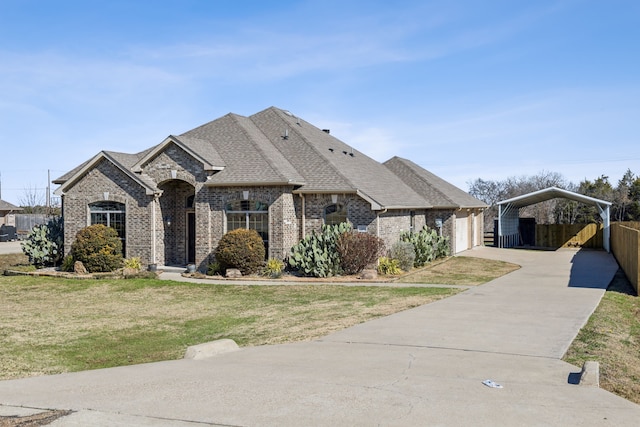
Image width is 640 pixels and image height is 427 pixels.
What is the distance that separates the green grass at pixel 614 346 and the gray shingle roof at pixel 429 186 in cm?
1543

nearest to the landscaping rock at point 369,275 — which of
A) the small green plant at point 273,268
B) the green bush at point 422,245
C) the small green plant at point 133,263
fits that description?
the small green plant at point 273,268

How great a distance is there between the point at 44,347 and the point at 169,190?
46.2ft

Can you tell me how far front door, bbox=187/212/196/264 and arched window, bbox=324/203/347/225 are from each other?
5965 mm

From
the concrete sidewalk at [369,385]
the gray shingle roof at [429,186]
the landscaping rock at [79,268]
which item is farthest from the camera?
the gray shingle roof at [429,186]

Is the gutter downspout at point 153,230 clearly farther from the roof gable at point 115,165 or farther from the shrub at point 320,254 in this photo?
the shrub at point 320,254

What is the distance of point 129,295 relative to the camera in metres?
19.6

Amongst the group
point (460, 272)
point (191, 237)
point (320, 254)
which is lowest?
point (460, 272)

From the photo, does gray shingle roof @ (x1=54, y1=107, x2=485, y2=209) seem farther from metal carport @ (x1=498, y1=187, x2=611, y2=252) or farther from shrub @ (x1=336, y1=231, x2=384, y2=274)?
metal carport @ (x1=498, y1=187, x2=611, y2=252)

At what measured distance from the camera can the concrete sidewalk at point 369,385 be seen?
6.78 meters

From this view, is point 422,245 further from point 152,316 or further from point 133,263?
point 152,316

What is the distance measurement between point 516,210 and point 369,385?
124 ft

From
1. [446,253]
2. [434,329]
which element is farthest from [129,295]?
[446,253]

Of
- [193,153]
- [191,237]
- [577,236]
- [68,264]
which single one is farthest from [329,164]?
[577,236]

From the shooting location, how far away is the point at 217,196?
24031 millimetres
